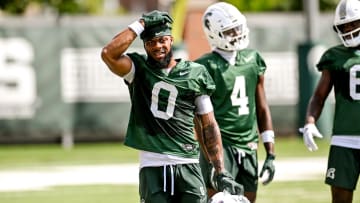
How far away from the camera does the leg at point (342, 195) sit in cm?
823

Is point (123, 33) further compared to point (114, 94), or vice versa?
point (114, 94)

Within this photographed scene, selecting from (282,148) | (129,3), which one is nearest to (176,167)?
(282,148)

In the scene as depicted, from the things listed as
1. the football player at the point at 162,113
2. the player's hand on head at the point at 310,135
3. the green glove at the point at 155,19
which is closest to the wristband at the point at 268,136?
the player's hand on head at the point at 310,135

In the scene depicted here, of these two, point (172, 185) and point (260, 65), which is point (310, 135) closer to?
point (260, 65)

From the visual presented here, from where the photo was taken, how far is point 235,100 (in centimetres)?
864

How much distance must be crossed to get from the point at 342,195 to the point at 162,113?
1898 millimetres

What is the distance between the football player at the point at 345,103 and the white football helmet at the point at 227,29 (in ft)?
2.33

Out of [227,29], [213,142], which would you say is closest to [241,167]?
[227,29]

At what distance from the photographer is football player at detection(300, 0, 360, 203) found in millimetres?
8242

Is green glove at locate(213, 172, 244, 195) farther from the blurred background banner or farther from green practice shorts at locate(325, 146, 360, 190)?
the blurred background banner

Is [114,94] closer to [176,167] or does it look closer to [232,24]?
[232,24]

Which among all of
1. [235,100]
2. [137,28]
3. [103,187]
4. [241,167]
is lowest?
[103,187]

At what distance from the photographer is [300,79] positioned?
827 inches

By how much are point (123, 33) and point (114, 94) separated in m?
14.4
